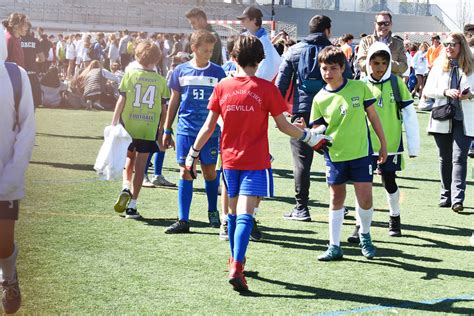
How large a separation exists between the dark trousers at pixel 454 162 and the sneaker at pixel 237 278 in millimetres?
4874

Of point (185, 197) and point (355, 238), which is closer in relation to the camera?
point (355, 238)

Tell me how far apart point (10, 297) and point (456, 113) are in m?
6.65

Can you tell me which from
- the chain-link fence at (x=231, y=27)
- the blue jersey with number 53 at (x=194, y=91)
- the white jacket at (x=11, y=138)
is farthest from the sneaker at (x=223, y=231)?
the chain-link fence at (x=231, y=27)

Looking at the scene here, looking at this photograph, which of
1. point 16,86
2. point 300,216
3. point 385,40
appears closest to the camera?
point 16,86

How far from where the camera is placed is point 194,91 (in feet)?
29.2

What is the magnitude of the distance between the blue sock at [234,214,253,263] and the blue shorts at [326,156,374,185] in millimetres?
1290

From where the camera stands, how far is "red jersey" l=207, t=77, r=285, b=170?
6801 millimetres

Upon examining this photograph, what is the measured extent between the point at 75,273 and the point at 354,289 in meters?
2.09

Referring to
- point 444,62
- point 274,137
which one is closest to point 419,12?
point 274,137

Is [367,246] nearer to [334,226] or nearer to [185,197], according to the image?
[334,226]

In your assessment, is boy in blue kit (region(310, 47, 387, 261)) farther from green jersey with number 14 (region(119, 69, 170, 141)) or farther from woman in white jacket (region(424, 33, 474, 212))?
woman in white jacket (region(424, 33, 474, 212))

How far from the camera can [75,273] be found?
697 cm

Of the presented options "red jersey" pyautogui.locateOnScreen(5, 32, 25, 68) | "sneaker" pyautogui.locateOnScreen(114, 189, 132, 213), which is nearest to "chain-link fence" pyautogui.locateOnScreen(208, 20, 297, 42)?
"red jersey" pyautogui.locateOnScreen(5, 32, 25, 68)

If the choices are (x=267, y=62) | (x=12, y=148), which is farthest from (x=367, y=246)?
(x=12, y=148)
